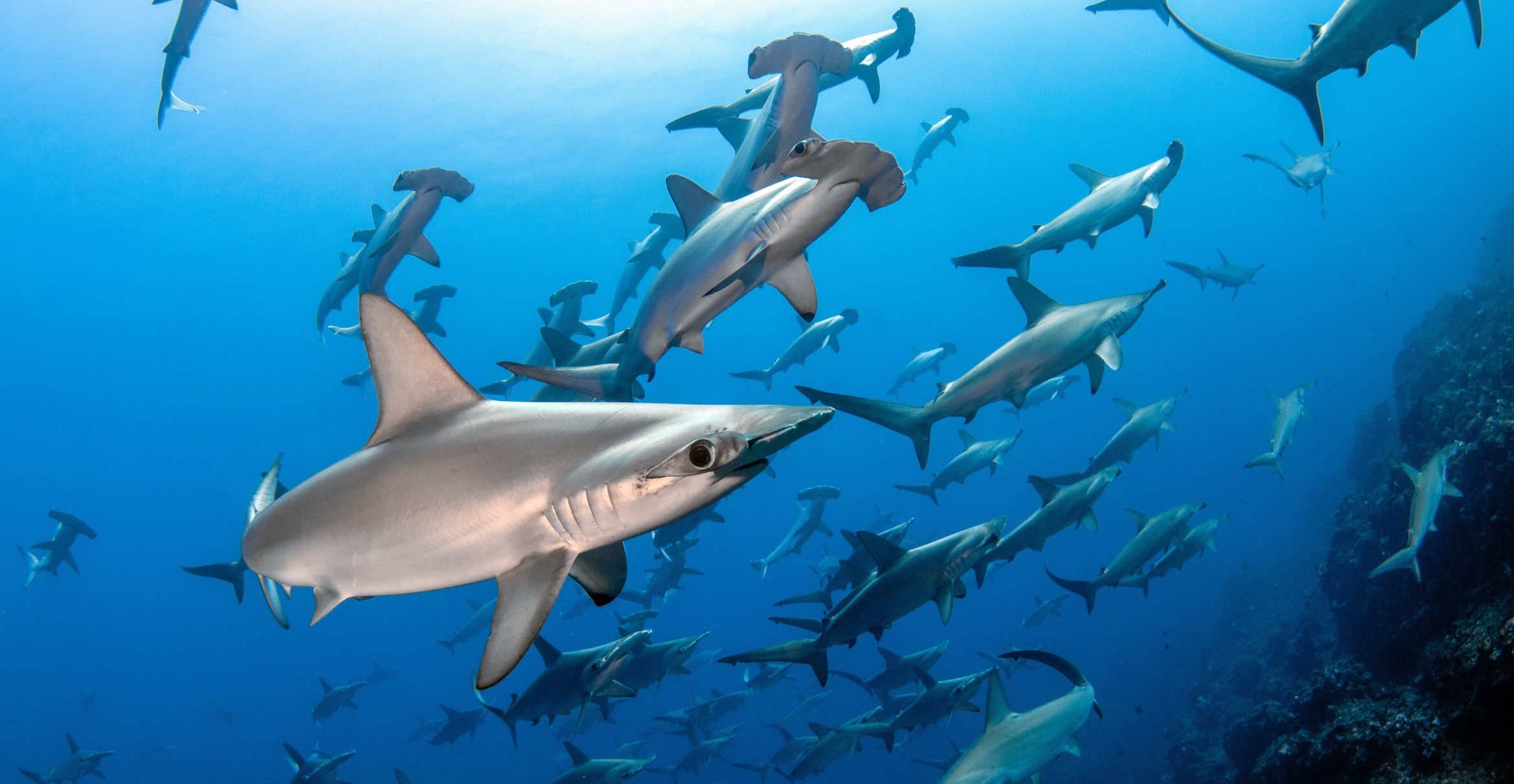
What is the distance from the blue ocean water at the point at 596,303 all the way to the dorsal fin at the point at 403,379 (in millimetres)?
20960

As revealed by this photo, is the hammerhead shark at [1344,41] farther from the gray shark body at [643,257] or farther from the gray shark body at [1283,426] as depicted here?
the gray shark body at [643,257]

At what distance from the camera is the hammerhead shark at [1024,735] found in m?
5.70

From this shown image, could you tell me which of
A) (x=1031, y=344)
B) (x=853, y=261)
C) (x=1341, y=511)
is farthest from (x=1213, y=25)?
(x=1031, y=344)

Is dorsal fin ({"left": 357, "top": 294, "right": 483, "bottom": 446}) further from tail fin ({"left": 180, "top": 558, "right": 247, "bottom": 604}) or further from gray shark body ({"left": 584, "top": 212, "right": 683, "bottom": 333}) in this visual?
gray shark body ({"left": 584, "top": 212, "right": 683, "bottom": 333})

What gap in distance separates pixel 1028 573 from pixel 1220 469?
32669 millimetres

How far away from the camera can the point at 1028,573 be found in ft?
251

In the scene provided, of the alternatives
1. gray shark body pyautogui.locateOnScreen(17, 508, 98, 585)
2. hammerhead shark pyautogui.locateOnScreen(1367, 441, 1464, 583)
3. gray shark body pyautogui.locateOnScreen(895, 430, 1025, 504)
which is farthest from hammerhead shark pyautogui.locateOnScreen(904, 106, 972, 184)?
gray shark body pyautogui.locateOnScreen(17, 508, 98, 585)

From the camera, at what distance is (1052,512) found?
6863 millimetres

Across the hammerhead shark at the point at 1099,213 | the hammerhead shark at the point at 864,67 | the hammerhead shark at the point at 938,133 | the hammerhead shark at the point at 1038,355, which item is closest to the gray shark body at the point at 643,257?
the hammerhead shark at the point at 864,67

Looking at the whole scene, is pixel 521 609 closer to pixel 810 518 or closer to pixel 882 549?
pixel 882 549

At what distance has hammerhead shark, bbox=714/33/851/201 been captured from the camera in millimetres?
4270

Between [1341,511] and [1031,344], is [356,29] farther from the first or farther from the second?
[1341,511]

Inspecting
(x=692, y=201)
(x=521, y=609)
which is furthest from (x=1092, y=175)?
(x=521, y=609)

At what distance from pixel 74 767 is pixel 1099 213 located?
919 inches
